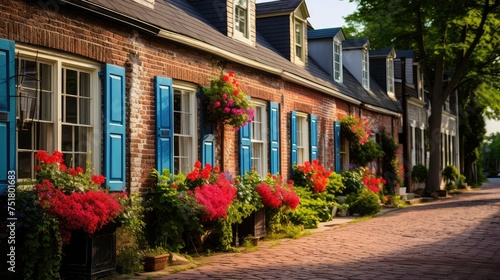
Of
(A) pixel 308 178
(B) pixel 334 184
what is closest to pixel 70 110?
(A) pixel 308 178

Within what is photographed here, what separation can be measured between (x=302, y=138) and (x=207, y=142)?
20.8ft

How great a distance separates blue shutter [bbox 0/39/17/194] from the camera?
7684 mm

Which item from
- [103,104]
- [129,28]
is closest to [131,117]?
[103,104]

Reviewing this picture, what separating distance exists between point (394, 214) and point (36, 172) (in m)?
13.1

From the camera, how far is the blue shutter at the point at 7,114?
25.2 feet

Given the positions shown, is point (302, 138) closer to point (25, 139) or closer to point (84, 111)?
point (84, 111)

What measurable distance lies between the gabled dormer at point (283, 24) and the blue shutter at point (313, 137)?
180 centimetres

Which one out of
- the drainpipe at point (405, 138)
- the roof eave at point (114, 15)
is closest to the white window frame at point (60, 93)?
the roof eave at point (114, 15)

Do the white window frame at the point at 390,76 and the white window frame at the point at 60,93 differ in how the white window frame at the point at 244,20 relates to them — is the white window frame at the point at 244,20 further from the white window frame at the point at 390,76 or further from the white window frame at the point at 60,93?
the white window frame at the point at 390,76

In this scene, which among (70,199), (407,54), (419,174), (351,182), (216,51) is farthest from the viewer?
(407,54)

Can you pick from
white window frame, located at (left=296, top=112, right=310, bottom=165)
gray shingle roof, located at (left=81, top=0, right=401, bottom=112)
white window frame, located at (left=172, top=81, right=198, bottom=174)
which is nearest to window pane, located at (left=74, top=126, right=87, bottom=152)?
gray shingle roof, located at (left=81, top=0, right=401, bottom=112)

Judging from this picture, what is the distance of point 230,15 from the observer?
49.1 feet

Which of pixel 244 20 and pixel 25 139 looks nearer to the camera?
pixel 25 139

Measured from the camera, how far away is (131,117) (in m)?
10.2
